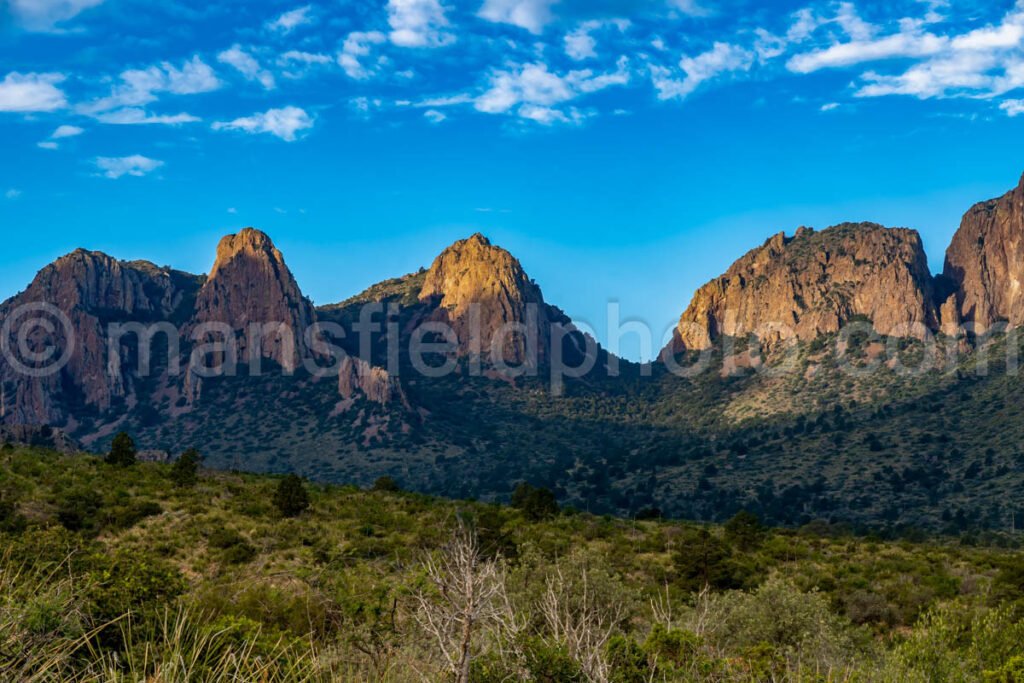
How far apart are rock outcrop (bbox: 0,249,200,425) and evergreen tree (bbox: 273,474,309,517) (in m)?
153

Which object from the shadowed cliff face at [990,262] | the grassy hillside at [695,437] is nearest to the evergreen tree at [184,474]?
the grassy hillside at [695,437]

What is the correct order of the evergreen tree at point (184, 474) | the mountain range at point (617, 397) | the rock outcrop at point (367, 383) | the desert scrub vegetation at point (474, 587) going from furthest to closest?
the rock outcrop at point (367, 383), the mountain range at point (617, 397), the evergreen tree at point (184, 474), the desert scrub vegetation at point (474, 587)

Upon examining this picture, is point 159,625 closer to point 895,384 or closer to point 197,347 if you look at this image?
point 895,384

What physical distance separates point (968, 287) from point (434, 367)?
4938 inches

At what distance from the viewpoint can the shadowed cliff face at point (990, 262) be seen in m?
164

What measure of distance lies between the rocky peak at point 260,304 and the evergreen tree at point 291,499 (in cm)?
14013

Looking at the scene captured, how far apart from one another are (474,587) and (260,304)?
191477 mm

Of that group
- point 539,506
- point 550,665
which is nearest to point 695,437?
point 539,506

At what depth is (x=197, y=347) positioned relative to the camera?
181500 millimetres

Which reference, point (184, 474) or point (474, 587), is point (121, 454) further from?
point (474, 587)

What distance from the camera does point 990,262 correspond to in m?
176

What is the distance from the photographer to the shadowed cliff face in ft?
537

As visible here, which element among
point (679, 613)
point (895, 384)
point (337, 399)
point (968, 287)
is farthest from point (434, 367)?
point (679, 613)

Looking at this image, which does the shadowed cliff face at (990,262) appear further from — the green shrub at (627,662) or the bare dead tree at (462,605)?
the bare dead tree at (462,605)
